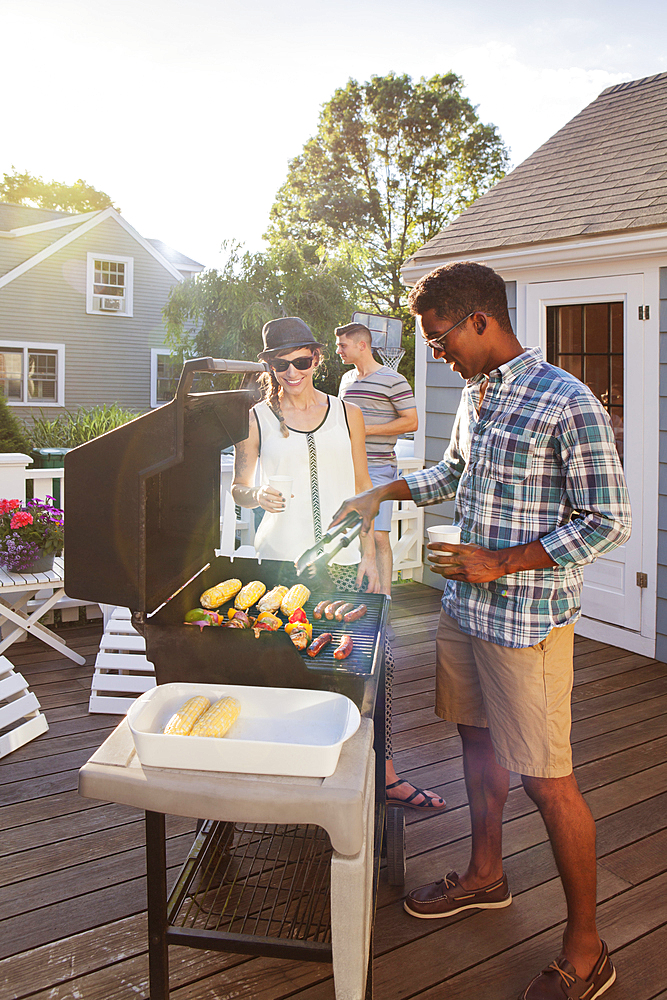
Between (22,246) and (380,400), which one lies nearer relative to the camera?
(380,400)

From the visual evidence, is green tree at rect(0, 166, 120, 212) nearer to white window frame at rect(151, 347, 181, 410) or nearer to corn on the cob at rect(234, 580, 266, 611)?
white window frame at rect(151, 347, 181, 410)

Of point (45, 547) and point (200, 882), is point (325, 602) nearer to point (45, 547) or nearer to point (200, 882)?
point (200, 882)

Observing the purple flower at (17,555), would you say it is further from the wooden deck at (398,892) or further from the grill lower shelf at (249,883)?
the grill lower shelf at (249,883)

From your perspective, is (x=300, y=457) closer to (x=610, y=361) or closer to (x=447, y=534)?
(x=447, y=534)

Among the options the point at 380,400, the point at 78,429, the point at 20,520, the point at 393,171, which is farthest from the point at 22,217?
the point at 380,400

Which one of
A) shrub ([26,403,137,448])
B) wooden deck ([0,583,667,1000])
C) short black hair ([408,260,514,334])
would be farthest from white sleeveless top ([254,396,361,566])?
shrub ([26,403,137,448])

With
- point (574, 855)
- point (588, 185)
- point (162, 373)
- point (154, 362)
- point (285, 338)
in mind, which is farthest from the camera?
point (162, 373)

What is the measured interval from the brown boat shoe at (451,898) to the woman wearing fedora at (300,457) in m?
0.56

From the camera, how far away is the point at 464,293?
1910mm

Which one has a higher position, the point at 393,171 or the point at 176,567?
the point at 393,171

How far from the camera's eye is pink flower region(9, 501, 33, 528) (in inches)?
163

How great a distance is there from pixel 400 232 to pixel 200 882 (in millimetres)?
27682

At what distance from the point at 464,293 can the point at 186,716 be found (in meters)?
1.29

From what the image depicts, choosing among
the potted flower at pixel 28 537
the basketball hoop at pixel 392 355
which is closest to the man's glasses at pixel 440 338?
the potted flower at pixel 28 537
